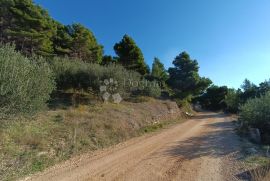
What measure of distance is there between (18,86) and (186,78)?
120 ft

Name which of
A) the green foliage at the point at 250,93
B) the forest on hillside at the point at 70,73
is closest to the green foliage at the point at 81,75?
the forest on hillside at the point at 70,73

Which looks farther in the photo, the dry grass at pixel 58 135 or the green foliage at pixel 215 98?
the green foliage at pixel 215 98

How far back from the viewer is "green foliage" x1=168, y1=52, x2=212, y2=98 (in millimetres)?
Answer: 43156

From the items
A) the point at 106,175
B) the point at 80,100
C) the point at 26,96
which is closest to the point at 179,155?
the point at 106,175

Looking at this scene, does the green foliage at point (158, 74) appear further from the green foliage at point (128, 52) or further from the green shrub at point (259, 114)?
the green shrub at point (259, 114)

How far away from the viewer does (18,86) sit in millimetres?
10914

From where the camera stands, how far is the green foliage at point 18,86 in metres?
10.6

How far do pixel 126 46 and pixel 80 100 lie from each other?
19.0m

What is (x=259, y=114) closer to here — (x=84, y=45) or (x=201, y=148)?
(x=201, y=148)

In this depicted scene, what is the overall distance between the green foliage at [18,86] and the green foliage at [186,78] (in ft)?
104

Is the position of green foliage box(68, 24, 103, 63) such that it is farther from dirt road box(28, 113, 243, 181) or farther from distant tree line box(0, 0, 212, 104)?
dirt road box(28, 113, 243, 181)

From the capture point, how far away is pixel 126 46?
1610 inches

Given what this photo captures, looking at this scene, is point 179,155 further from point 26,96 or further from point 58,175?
point 26,96

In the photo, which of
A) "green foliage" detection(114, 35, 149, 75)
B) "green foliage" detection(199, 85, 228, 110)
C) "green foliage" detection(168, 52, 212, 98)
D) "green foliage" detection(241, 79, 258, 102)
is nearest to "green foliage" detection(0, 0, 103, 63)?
"green foliage" detection(114, 35, 149, 75)
